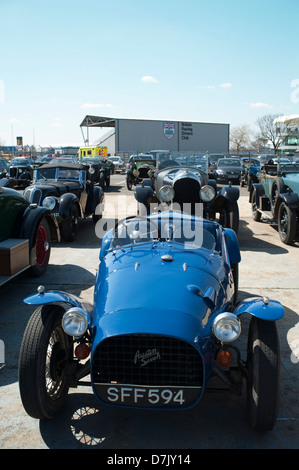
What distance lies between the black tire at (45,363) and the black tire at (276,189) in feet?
23.5

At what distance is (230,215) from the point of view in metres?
9.32

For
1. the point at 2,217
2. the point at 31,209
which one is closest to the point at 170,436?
the point at 2,217

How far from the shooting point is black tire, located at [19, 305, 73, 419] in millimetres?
2918

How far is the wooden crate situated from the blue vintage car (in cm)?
221

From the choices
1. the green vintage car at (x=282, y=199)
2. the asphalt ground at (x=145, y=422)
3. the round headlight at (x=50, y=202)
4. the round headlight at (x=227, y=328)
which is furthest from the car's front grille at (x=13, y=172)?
the round headlight at (x=227, y=328)

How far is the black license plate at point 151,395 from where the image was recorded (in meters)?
2.76

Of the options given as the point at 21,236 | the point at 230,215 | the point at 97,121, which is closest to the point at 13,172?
the point at 230,215

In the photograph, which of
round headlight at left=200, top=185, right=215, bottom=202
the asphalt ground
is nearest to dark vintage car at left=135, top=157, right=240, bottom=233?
round headlight at left=200, top=185, right=215, bottom=202

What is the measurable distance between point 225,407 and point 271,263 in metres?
4.53

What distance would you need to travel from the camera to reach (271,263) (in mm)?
7512

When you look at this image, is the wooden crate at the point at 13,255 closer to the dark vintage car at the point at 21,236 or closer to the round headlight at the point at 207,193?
the dark vintage car at the point at 21,236

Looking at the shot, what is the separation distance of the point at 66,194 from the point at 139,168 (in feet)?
38.9

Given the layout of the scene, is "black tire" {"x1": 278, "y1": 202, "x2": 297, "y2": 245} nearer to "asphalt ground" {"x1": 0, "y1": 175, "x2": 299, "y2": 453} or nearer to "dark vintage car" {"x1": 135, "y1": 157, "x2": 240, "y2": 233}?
"dark vintage car" {"x1": 135, "y1": 157, "x2": 240, "y2": 233}

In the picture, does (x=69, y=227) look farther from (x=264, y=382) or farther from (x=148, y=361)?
(x=264, y=382)
